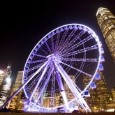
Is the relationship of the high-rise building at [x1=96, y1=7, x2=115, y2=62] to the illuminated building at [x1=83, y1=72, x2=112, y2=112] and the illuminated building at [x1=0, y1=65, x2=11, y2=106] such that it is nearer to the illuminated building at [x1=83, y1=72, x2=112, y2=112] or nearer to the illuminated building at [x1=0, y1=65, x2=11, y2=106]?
the illuminated building at [x1=83, y1=72, x2=112, y2=112]

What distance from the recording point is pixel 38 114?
51.0ft

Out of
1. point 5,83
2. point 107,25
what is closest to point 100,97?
point 107,25

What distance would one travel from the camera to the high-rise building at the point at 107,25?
111m

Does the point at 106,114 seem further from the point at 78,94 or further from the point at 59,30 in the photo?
the point at 59,30

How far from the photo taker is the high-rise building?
365 feet

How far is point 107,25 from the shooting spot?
116 m

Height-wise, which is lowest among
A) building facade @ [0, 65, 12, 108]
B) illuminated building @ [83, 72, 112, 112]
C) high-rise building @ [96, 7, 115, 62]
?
illuminated building @ [83, 72, 112, 112]

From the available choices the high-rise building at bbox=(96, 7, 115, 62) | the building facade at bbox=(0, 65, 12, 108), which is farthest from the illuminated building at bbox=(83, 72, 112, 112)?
the building facade at bbox=(0, 65, 12, 108)

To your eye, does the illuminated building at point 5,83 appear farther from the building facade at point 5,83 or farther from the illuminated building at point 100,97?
the illuminated building at point 100,97

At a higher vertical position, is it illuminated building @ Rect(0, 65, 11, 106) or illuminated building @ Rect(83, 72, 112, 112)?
illuminated building @ Rect(0, 65, 11, 106)

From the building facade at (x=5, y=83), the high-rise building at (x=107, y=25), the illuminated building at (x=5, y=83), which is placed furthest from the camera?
the illuminated building at (x=5, y=83)

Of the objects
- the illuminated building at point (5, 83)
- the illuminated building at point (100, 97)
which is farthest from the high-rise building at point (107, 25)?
the illuminated building at point (5, 83)

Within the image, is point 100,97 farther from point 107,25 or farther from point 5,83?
point 5,83

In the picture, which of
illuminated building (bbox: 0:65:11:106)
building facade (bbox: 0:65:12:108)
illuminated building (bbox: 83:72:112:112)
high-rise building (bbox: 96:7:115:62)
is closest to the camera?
illuminated building (bbox: 83:72:112:112)
